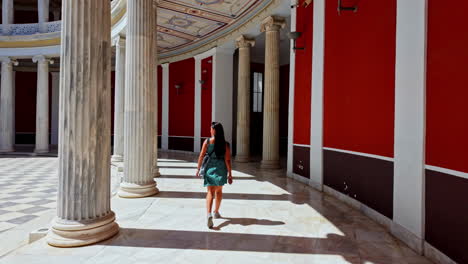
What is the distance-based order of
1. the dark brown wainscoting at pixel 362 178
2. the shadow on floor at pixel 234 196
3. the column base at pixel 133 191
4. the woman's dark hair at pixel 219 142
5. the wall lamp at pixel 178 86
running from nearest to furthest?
the woman's dark hair at pixel 219 142, the dark brown wainscoting at pixel 362 178, the column base at pixel 133 191, the shadow on floor at pixel 234 196, the wall lamp at pixel 178 86

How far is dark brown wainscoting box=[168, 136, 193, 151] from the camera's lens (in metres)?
17.0

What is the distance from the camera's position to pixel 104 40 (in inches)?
150

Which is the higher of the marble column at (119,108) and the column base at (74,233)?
the marble column at (119,108)

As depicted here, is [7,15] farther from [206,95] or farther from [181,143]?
[206,95]

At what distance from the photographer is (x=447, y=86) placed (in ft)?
10.5

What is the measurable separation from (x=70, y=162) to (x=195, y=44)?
13.3 metres

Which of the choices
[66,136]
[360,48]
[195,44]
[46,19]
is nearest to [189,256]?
[66,136]

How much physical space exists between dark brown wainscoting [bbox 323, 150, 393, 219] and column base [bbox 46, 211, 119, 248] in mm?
4121

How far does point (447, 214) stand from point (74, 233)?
4.23m

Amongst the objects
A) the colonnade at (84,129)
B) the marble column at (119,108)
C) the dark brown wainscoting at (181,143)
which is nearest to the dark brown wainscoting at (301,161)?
the colonnade at (84,129)

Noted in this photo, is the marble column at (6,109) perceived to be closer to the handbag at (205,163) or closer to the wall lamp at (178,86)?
the wall lamp at (178,86)

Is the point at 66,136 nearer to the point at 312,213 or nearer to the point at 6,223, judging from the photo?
the point at 6,223

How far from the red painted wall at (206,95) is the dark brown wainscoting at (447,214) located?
41.9 ft

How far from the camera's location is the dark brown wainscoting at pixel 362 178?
15.0 feet
